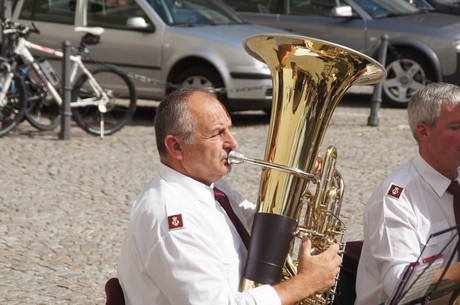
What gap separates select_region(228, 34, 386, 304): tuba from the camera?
3.30m

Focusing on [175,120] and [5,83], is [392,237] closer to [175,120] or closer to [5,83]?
[175,120]

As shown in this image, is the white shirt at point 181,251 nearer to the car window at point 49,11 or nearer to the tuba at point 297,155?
the tuba at point 297,155

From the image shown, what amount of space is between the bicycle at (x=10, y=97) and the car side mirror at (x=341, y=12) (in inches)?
167

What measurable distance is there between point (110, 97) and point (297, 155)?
6.84 metres

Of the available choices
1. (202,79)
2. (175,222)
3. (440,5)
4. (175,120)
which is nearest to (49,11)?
(202,79)

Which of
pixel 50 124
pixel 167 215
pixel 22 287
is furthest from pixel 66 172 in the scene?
pixel 167 215

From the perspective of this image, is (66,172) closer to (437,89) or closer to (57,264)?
(57,264)

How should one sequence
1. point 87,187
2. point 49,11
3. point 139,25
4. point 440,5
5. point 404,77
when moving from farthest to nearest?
point 440,5 < point 404,77 < point 49,11 < point 139,25 < point 87,187

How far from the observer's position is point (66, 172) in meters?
8.33

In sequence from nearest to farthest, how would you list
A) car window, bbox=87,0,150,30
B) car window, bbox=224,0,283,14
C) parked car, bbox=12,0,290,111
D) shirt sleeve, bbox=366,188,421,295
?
shirt sleeve, bbox=366,188,421,295, parked car, bbox=12,0,290,111, car window, bbox=87,0,150,30, car window, bbox=224,0,283,14

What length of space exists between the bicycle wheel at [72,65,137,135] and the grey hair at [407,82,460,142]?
658 centimetres

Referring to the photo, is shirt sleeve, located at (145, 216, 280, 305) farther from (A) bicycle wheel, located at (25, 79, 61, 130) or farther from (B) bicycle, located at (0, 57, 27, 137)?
(A) bicycle wheel, located at (25, 79, 61, 130)

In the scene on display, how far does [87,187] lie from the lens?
25.8 ft

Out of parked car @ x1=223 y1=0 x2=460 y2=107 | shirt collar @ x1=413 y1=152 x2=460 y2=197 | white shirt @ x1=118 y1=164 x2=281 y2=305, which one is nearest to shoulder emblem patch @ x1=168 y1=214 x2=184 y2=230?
white shirt @ x1=118 y1=164 x2=281 y2=305
